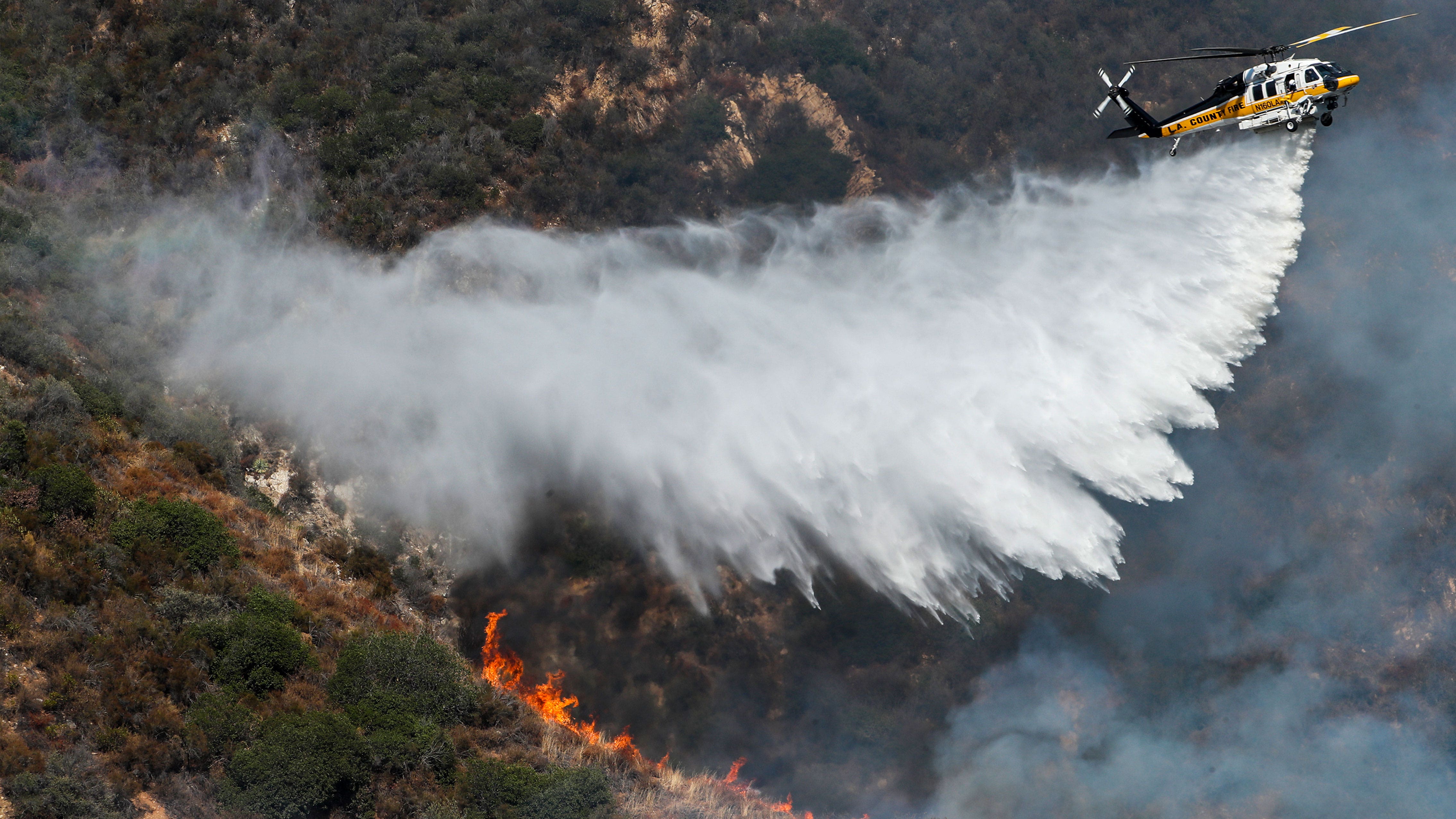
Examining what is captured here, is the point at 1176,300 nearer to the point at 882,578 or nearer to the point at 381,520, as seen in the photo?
the point at 882,578

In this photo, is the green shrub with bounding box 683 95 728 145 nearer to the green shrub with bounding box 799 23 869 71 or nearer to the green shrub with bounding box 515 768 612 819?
the green shrub with bounding box 799 23 869 71

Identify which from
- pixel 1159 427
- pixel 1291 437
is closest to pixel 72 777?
pixel 1159 427

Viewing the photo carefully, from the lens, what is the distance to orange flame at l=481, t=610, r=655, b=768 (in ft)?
98.5

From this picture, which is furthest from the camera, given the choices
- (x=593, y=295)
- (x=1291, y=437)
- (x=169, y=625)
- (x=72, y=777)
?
(x=1291, y=437)

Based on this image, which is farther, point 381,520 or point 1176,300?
point 1176,300

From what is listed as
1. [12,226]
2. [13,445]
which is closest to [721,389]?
[13,445]

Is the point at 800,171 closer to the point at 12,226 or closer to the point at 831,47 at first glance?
the point at 831,47

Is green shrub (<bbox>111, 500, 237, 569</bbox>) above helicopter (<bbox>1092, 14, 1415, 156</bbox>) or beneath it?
beneath

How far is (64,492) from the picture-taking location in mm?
25672

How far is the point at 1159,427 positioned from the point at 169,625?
2986 cm

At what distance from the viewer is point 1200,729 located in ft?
126

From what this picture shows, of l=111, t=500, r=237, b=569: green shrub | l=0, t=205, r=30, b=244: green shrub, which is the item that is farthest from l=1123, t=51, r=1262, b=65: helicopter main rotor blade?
l=0, t=205, r=30, b=244: green shrub

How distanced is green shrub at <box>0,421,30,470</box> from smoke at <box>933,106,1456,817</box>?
86.8 ft

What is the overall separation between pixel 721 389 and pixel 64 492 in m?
18.0
